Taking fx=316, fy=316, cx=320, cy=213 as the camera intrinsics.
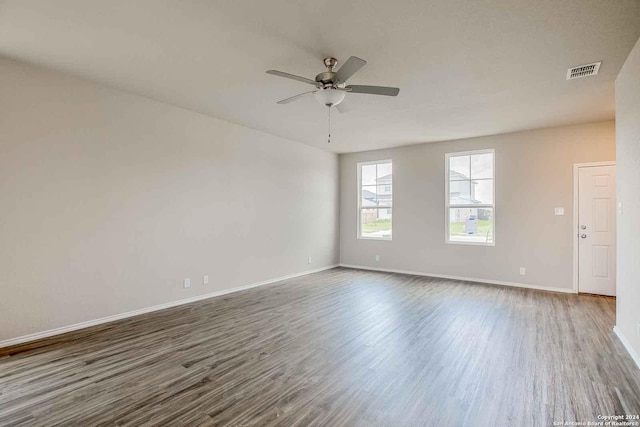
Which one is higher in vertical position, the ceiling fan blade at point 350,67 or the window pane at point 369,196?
the ceiling fan blade at point 350,67

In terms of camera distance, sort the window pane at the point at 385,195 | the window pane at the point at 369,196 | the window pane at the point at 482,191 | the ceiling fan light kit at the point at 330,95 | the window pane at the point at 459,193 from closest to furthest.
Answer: the ceiling fan light kit at the point at 330,95 → the window pane at the point at 482,191 → the window pane at the point at 459,193 → the window pane at the point at 385,195 → the window pane at the point at 369,196

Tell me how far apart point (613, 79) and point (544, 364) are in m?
3.07

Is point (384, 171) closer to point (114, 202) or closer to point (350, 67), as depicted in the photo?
point (350, 67)

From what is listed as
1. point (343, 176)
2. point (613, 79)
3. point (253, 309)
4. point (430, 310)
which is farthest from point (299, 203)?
point (613, 79)

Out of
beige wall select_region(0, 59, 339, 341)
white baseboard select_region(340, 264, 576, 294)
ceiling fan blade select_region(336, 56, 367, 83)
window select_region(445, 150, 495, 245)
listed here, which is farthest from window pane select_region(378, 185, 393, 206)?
ceiling fan blade select_region(336, 56, 367, 83)

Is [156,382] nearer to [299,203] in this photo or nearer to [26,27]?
[26,27]

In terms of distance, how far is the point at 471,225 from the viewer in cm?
616

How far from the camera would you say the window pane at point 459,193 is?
6180mm

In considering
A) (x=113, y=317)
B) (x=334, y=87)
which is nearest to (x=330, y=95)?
(x=334, y=87)

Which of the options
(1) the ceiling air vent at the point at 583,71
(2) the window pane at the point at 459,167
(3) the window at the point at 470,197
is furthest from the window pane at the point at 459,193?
(1) the ceiling air vent at the point at 583,71

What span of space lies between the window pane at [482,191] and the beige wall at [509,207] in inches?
6.5

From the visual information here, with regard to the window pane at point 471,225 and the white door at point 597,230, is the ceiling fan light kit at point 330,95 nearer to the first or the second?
the window pane at point 471,225

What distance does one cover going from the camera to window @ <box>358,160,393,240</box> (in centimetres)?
718

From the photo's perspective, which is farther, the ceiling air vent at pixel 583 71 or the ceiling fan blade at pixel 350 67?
the ceiling air vent at pixel 583 71
